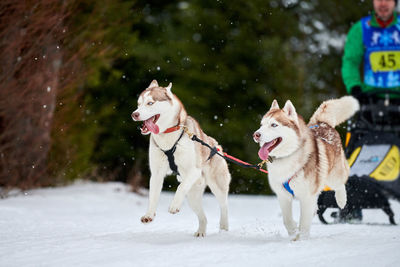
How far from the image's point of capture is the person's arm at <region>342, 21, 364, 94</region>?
5.20m

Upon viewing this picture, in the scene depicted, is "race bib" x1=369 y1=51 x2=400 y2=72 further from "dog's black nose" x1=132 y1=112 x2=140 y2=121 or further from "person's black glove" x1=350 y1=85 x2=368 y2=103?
"dog's black nose" x1=132 y1=112 x2=140 y2=121

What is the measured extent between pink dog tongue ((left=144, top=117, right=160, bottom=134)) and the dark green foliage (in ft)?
28.4

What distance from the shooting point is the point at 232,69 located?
13273mm

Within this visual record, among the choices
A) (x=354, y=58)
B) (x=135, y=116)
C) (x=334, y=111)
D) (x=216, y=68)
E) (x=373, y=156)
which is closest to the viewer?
(x=135, y=116)

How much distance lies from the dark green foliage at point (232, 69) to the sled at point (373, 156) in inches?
281

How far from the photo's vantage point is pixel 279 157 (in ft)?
12.5

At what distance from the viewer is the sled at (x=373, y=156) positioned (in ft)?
16.5

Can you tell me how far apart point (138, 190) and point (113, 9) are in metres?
4.09

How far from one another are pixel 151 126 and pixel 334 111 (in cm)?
192

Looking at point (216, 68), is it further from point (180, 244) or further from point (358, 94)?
point (180, 244)

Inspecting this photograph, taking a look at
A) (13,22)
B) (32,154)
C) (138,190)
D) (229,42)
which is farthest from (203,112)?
(13,22)

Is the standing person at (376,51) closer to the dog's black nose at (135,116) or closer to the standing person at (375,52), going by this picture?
the standing person at (375,52)

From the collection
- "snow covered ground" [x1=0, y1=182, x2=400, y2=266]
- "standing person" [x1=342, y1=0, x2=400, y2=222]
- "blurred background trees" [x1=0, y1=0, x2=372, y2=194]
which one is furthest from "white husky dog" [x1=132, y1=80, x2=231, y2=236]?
"blurred background trees" [x1=0, y1=0, x2=372, y2=194]

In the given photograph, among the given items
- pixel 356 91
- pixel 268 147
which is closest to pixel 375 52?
pixel 356 91
